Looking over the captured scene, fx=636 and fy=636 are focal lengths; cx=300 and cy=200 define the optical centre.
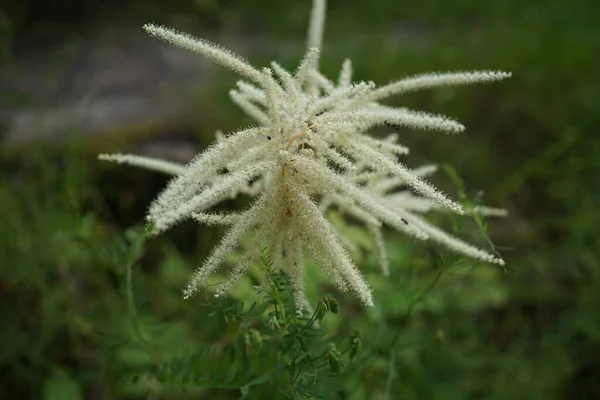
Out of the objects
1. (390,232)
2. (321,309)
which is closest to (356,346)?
(321,309)

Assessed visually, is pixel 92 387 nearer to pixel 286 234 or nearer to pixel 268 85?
pixel 286 234

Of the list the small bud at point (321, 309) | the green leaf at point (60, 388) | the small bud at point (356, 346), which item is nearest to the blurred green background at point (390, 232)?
the green leaf at point (60, 388)

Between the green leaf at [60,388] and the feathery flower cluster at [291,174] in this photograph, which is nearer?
the feathery flower cluster at [291,174]

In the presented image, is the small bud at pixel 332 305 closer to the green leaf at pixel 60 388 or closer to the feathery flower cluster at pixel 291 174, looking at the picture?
the feathery flower cluster at pixel 291 174

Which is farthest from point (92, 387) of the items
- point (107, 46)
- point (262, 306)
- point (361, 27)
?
point (361, 27)

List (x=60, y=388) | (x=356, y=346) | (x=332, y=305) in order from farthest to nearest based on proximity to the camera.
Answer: (x=60, y=388) → (x=356, y=346) → (x=332, y=305)

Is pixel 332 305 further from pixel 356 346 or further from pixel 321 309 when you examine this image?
pixel 356 346

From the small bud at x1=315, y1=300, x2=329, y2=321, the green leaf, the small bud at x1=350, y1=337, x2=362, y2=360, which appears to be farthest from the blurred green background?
the small bud at x1=315, y1=300, x2=329, y2=321

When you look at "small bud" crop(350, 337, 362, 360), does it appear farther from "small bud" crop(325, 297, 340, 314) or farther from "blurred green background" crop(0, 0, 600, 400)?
"blurred green background" crop(0, 0, 600, 400)
